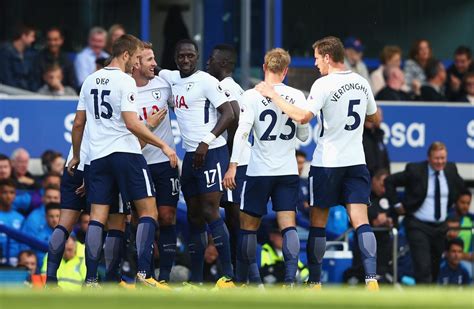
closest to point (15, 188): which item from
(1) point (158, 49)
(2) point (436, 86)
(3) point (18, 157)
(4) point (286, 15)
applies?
(3) point (18, 157)

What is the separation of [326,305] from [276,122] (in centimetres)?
579

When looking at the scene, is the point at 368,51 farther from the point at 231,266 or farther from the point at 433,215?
the point at 231,266

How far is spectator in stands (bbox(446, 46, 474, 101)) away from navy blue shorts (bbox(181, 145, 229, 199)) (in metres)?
7.60

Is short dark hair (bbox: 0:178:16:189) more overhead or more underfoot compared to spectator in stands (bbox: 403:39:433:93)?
more underfoot

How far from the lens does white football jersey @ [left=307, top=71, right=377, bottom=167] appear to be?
30.5ft

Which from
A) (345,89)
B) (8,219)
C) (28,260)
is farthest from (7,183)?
(345,89)

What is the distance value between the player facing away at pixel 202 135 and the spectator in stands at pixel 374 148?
16.1 ft

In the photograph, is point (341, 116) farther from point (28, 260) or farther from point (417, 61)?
point (417, 61)

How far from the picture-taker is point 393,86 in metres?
16.5

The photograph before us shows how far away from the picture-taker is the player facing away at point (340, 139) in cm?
929

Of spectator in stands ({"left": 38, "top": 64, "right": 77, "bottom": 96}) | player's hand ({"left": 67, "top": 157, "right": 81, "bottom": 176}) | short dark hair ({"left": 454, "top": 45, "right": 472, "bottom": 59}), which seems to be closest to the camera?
player's hand ({"left": 67, "top": 157, "right": 81, "bottom": 176})

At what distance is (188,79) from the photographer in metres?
9.87

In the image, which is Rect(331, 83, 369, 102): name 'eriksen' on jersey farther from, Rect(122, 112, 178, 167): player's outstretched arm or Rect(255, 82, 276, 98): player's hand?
Rect(122, 112, 178, 167): player's outstretched arm

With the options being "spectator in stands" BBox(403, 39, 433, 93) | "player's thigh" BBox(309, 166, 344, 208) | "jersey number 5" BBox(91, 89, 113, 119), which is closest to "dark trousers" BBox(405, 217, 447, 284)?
"spectator in stands" BBox(403, 39, 433, 93)
